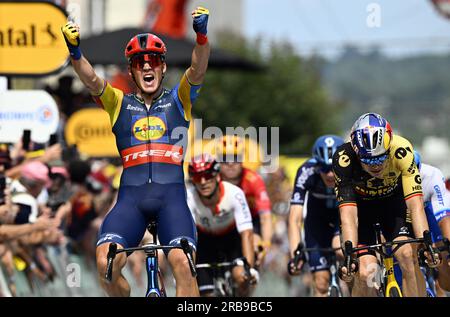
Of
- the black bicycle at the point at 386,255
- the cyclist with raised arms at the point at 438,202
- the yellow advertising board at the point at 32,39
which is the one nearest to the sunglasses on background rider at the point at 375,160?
the black bicycle at the point at 386,255

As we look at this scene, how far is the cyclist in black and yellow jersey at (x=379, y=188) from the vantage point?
27.5ft

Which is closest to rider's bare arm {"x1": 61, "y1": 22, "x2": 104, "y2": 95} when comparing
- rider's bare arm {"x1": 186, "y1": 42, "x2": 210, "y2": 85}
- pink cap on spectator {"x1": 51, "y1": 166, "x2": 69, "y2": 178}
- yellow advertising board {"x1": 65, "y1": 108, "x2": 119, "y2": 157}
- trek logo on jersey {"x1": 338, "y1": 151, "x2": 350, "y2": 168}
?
rider's bare arm {"x1": 186, "y1": 42, "x2": 210, "y2": 85}

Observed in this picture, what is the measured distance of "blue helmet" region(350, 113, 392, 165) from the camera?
8.30 metres

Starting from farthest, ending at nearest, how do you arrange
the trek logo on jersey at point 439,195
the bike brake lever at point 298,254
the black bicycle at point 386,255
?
the bike brake lever at point 298,254 < the trek logo on jersey at point 439,195 < the black bicycle at point 386,255

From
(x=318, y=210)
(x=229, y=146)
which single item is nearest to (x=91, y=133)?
(x=229, y=146)

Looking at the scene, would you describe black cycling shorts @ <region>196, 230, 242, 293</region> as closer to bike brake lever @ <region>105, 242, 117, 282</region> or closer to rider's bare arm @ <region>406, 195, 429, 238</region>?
rider's bare arm @ <region>406, 195, 429, 238</region>

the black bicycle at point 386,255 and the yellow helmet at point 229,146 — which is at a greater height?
the yellow helmet at point 229,146

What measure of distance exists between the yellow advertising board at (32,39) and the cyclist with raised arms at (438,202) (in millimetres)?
4524

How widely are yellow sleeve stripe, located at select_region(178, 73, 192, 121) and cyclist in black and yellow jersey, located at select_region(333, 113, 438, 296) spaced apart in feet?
4.05

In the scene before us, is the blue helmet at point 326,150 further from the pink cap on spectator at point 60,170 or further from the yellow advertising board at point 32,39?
the pink cap on spectator at point 60,170

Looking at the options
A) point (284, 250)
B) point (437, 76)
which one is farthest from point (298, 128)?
point (437, 76)

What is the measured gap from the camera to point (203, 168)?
34.8 ft

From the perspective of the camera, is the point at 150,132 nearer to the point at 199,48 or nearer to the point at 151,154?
the point at 151,154

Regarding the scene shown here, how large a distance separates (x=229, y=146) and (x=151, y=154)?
14.1ft
